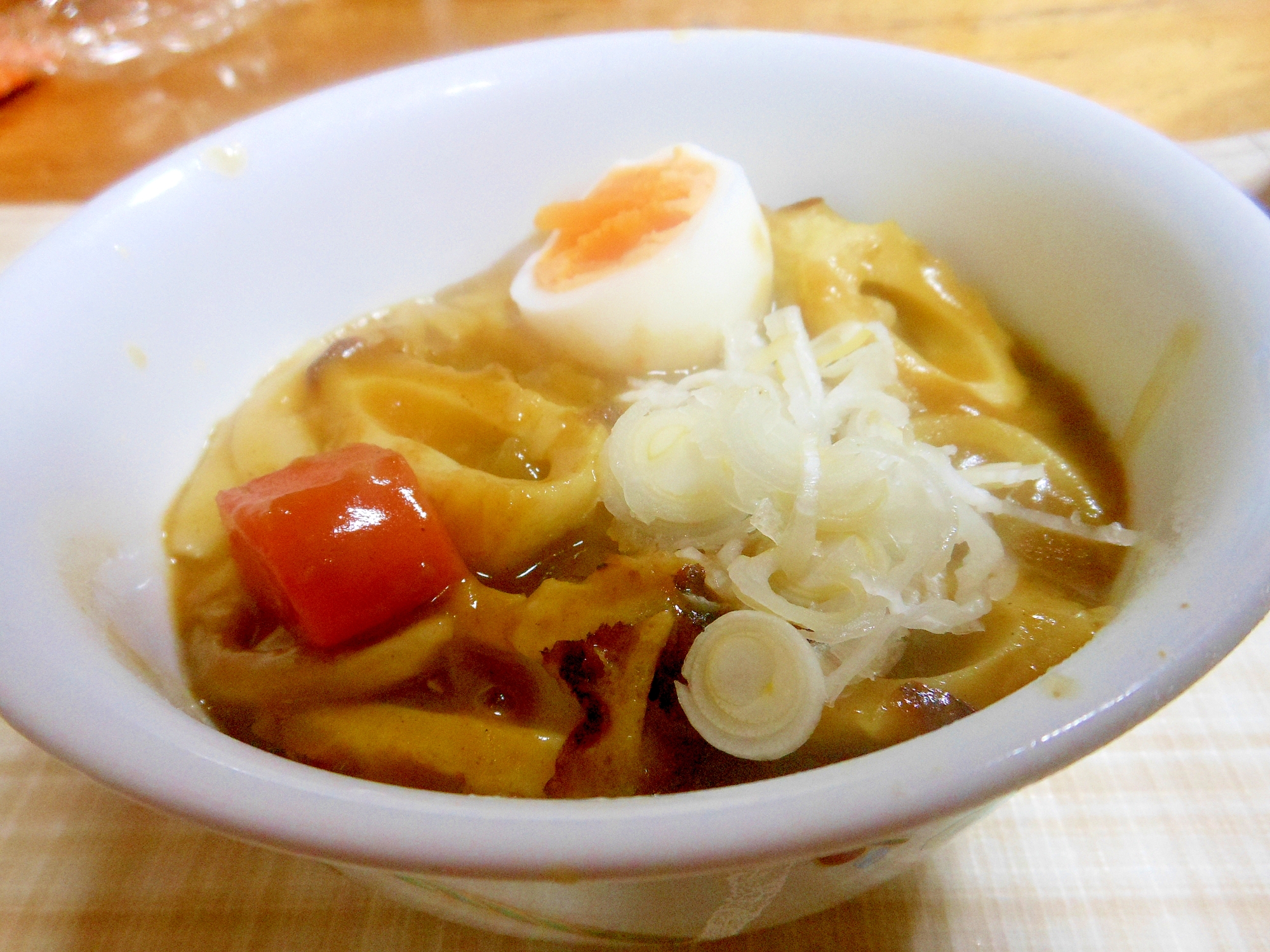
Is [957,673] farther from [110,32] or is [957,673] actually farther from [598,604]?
[110,32]

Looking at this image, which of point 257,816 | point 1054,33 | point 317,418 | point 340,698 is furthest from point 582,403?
point 1054,33

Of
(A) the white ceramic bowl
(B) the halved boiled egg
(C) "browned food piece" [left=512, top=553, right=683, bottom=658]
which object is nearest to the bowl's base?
(A) the white ceramic bowl

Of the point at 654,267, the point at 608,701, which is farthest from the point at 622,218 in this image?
the point at 608,701

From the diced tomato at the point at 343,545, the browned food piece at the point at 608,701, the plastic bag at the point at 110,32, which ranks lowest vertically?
the browned food piece at the point at 608,701

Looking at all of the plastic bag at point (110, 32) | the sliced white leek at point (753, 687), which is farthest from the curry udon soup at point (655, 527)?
the plastic bag at point (110, 32)

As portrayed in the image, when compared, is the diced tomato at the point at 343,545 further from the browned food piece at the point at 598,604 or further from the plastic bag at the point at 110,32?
the plastic bag at the point at 110,32

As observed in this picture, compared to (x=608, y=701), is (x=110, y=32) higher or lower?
higher
